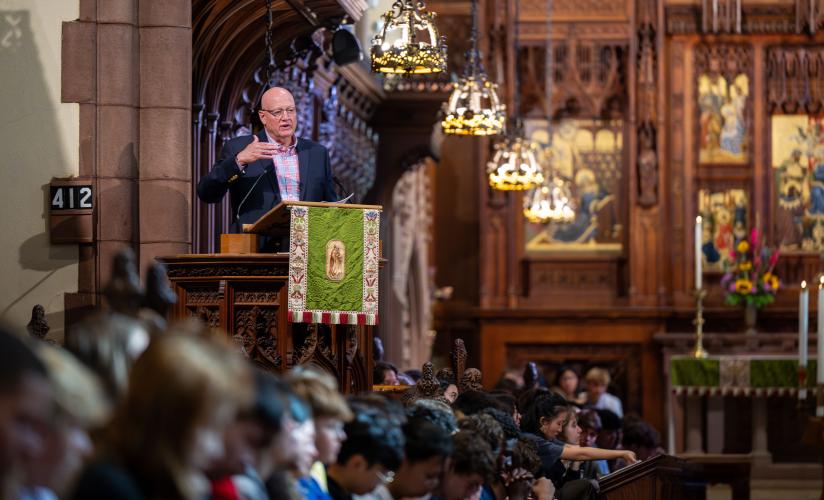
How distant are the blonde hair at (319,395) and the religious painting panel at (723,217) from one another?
53.1ft

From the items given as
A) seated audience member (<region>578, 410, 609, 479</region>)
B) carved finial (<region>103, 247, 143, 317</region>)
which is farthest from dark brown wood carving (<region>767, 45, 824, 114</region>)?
carved finial (<region>103, 247, 143, 317</region>)

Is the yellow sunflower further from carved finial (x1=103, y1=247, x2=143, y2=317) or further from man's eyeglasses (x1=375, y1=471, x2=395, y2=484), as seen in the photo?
carved finial (x1=103, y1=247, x2=143, y2=317)

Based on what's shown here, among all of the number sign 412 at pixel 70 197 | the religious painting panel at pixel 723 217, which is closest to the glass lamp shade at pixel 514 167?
the religious painting panel at pixel 723 217

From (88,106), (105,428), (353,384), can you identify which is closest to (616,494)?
(353,384)

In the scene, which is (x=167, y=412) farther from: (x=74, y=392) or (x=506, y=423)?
(x=506, y=423)

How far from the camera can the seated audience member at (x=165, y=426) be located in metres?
2.65

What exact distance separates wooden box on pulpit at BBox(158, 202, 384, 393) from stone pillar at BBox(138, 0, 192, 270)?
77 centimetres

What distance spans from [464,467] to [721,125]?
50.7 feet

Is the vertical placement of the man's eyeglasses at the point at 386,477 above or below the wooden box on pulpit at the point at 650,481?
above

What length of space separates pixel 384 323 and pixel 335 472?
11853 mm

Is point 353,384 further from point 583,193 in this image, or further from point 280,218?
point 583,193

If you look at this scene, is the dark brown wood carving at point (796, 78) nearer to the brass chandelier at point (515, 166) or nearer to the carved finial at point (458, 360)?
the brass chandelier at point (515, 166)

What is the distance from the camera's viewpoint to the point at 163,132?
25.7 feet

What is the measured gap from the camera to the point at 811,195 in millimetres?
19672
